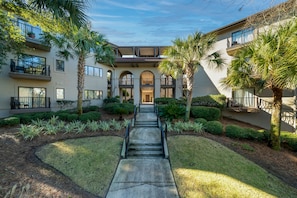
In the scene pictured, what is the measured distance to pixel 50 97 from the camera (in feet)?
53.1

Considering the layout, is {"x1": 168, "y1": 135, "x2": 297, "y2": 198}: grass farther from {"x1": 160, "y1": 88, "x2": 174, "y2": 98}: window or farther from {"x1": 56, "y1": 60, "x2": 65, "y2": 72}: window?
{"x1": 160, "y1": 88, "x2": 174, "y2": 98}: window

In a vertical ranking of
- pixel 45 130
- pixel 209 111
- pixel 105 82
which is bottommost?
pixel 45 130

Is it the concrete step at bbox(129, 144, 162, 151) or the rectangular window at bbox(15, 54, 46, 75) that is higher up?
the rectangular window at bbox(15, 54, 46, 75)

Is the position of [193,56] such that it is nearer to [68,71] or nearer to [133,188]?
[133,188]

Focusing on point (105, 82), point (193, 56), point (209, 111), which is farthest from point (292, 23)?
point (105, 82)

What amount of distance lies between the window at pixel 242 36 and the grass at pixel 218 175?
37.5 feet

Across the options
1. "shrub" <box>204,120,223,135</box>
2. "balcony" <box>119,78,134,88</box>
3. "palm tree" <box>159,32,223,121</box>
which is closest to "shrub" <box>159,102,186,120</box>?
"palm tree" <box>159,32,223,121</box>

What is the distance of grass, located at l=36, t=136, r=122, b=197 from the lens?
5384mm

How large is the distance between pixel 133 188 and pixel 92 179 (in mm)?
1518

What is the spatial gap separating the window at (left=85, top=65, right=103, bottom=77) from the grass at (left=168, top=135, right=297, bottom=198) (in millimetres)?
16755

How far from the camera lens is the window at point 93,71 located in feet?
67.4

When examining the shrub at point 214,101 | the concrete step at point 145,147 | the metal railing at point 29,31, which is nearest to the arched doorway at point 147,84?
the shrub at point 214,101

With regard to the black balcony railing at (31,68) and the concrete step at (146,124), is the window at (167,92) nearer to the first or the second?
the concrete step at (146,124)

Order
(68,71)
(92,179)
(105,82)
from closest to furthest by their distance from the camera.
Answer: (92,179) → (68,71) → (105,82)
